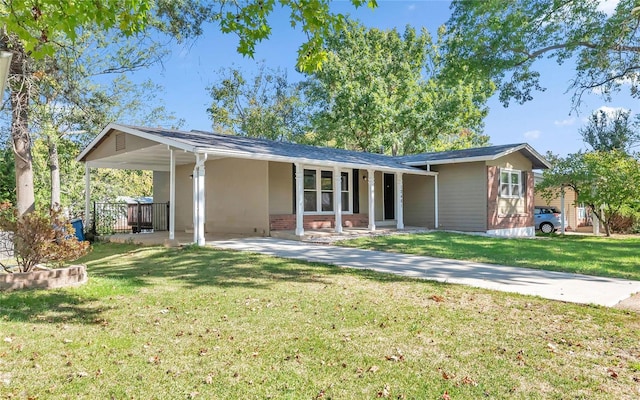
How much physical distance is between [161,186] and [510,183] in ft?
47.5

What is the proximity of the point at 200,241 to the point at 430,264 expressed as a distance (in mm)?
5768

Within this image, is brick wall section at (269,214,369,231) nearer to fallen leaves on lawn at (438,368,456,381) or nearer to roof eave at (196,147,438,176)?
roof eave at (196,147,438,176)

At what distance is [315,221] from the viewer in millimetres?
14797

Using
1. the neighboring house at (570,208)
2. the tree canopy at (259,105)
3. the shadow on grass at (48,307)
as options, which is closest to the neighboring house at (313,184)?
the shadow on grass at (48,307)

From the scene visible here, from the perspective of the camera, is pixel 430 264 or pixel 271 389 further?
pixel 430 264

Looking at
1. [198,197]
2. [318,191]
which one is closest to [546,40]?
[318,191]

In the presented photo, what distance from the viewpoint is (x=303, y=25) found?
17.9 feet

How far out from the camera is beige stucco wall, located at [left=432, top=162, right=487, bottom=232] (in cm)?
1639

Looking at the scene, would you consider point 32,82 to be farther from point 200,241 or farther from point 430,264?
point 430,264

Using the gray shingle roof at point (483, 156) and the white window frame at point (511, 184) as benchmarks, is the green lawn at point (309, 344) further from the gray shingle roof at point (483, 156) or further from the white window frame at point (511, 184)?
the white window frame at point (511, 184)

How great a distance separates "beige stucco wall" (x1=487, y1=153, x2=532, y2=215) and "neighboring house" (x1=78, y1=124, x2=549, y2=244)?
0.14 feet

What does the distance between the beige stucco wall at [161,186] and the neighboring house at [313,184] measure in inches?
1.7

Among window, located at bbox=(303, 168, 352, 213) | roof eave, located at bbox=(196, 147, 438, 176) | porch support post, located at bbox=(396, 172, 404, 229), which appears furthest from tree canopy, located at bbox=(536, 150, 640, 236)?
window, located at bbox=(303, 168, 352, 213)

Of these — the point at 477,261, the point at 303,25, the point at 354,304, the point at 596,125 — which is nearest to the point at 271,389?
the point at 354,304
